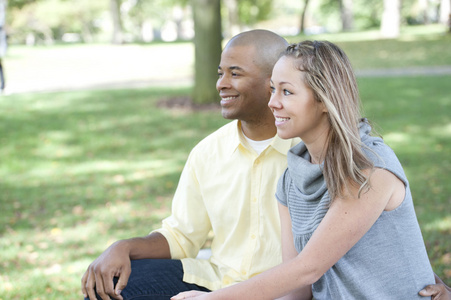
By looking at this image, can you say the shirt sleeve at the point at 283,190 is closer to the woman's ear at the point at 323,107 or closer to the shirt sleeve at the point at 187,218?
the woman's ear at the point at 323,107

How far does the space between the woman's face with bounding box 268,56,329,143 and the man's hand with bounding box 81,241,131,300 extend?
3.08 ft

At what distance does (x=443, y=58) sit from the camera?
1928 cm

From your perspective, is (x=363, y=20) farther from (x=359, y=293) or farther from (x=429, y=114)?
(x=359, y=293)

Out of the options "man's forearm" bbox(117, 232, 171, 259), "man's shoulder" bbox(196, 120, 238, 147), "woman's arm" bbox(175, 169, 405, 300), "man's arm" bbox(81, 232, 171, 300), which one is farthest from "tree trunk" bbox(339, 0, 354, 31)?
"woman's arm" bbox(175, 169, 405, 300)

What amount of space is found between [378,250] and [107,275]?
44.9 inches

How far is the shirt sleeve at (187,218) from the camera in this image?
2805 mm

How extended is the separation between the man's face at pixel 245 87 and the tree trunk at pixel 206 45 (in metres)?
8.87

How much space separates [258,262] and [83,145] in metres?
6.94

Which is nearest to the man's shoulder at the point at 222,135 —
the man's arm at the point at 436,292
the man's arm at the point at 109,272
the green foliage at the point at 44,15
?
the man's arm at the point at 109,272

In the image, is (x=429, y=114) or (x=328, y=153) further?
(x=429, y=114)

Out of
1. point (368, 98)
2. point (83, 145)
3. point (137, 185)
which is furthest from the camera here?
point (368, 98)

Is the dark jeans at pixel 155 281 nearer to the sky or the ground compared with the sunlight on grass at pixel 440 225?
nearer to the sky

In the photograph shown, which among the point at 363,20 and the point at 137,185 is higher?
the point at 137,185

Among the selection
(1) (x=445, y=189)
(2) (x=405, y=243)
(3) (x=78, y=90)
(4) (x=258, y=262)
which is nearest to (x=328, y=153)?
(2) (x=405, y=243)
